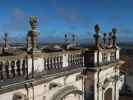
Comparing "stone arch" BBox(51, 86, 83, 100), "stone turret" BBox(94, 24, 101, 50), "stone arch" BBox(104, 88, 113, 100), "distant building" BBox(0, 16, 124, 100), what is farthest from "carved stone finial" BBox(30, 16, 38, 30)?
"stone arch" BBox(104, 88, 113, 100)

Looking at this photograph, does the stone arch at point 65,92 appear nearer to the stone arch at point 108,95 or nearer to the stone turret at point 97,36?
the stone turret at point 97,36

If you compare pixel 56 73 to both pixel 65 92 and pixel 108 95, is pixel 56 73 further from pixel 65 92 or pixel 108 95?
pixel 108 95

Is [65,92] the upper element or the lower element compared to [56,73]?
lower

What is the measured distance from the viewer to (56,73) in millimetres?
9555

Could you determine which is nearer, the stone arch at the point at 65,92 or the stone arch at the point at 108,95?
the stone arch at the point at 65,92

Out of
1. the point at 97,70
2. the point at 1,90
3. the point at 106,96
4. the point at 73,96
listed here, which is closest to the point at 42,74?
the point at 1,90

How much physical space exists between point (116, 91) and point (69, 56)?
18.4 feet

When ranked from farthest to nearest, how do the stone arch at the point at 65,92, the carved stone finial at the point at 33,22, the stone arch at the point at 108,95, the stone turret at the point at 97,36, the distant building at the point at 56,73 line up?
the stone arch at the point at 108,95
the stone turret at the point at 97,36
the stone arch at the point at 65,92
the carved stone finial at the point at 33,22
the distant building at the point at 56,73

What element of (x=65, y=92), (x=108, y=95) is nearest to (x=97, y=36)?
(x=65, y=92)

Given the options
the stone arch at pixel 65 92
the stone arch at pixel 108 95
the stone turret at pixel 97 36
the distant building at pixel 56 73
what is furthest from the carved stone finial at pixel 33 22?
the stone arch at pixel 108 95

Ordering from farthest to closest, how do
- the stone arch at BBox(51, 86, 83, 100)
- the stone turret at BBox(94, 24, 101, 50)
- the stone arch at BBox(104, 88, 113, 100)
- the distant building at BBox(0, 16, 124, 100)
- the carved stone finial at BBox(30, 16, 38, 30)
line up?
1. the stone arch at BBox(104, 88, 113, 100)
2. the stone turret at BBox(94, 24, 101, 50)
3. the stone arch at BBox(51, 86, 83, 100)
4. the carved stone finial at BBox(30, 16, 38, 30)
5. the distant building at BBox(0, 16, 124, 100)

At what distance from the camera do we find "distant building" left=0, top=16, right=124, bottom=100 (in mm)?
7950

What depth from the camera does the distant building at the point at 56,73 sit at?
7950 mm

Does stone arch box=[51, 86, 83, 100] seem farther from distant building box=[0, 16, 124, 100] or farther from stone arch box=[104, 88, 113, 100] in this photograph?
stone arch box=[104, 88, 113, 100]
